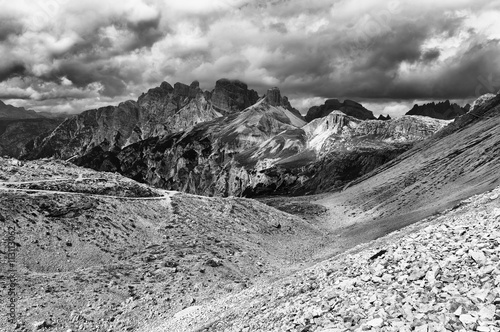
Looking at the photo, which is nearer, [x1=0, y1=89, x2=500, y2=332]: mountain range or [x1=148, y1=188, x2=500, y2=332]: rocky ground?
[x1=148, y1=188, x2=500, y2=332]: rocky ground

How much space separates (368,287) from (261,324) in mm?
5572

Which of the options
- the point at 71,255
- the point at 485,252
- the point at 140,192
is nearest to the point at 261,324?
the point at 485,252

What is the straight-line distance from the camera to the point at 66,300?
32.3m

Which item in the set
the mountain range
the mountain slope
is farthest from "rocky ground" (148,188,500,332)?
the mountain slope

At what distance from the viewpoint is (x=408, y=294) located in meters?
13.9

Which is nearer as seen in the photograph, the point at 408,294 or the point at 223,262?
the point at 408,294

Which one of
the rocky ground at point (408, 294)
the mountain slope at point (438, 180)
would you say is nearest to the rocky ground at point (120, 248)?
the rocky ground at point (408, 294)

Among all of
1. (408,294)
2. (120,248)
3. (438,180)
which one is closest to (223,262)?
(120,248)

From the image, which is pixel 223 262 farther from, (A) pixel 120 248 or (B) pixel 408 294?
(B) pixel 408 294

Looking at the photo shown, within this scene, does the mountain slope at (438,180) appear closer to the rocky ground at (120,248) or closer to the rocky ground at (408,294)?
the rocky ground at (120,248)

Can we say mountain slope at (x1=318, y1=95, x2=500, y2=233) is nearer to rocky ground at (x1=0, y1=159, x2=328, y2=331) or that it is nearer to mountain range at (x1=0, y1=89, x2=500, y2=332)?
mountain range at (x1=0, y1=89, x2=500, y2=332)

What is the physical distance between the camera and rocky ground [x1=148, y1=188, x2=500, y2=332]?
11.7 meters

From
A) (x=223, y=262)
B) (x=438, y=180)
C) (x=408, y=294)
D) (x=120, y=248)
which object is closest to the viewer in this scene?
(x=408, y=294)

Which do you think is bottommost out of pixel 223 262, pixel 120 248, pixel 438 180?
pixel 223 262
